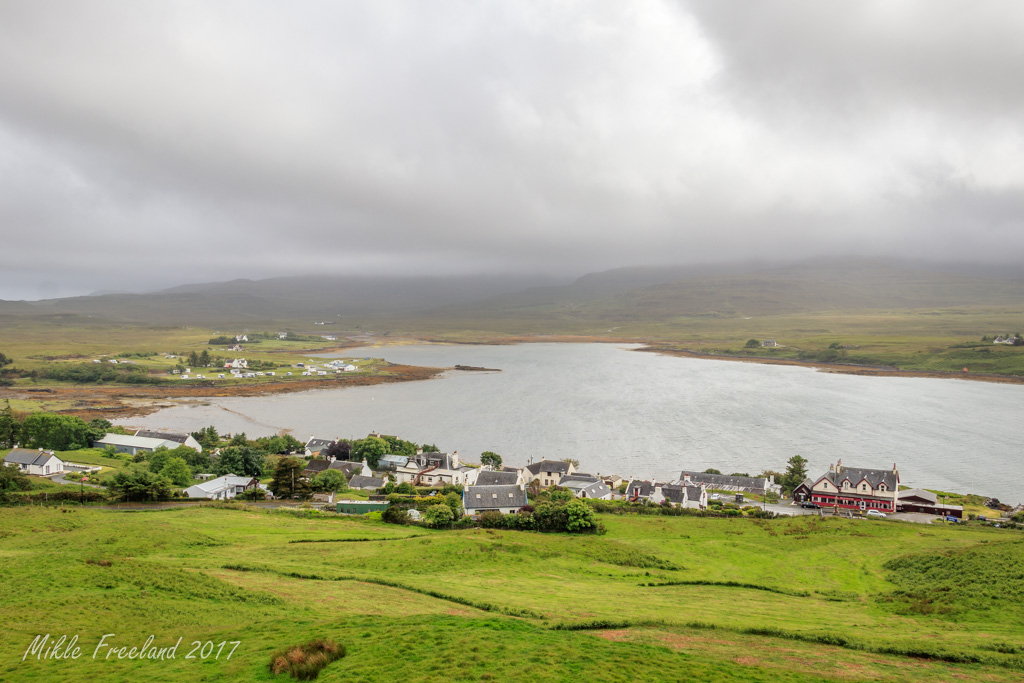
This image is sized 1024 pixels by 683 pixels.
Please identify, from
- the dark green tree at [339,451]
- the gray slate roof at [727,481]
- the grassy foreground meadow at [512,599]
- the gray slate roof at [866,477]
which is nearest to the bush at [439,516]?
the grassy foreground meadow at [512,599]

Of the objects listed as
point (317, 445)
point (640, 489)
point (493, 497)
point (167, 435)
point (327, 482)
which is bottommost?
point (317, 445)

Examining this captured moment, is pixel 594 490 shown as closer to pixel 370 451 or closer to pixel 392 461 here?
pixel 392 461

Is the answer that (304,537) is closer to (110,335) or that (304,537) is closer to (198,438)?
(198,438)

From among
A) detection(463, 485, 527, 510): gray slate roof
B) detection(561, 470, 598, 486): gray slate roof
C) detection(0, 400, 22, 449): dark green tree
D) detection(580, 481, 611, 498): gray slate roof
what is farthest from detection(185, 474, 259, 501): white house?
detection(0, 400, 22, 449): dark green tree

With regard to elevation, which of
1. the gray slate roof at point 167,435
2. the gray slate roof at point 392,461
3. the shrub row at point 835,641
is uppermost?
the shrub row at point 835,641

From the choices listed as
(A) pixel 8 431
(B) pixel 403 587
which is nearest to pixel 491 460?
(B) pixel 403 587

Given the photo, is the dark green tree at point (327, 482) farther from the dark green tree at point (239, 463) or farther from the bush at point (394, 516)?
the bush at point (394, 516)
